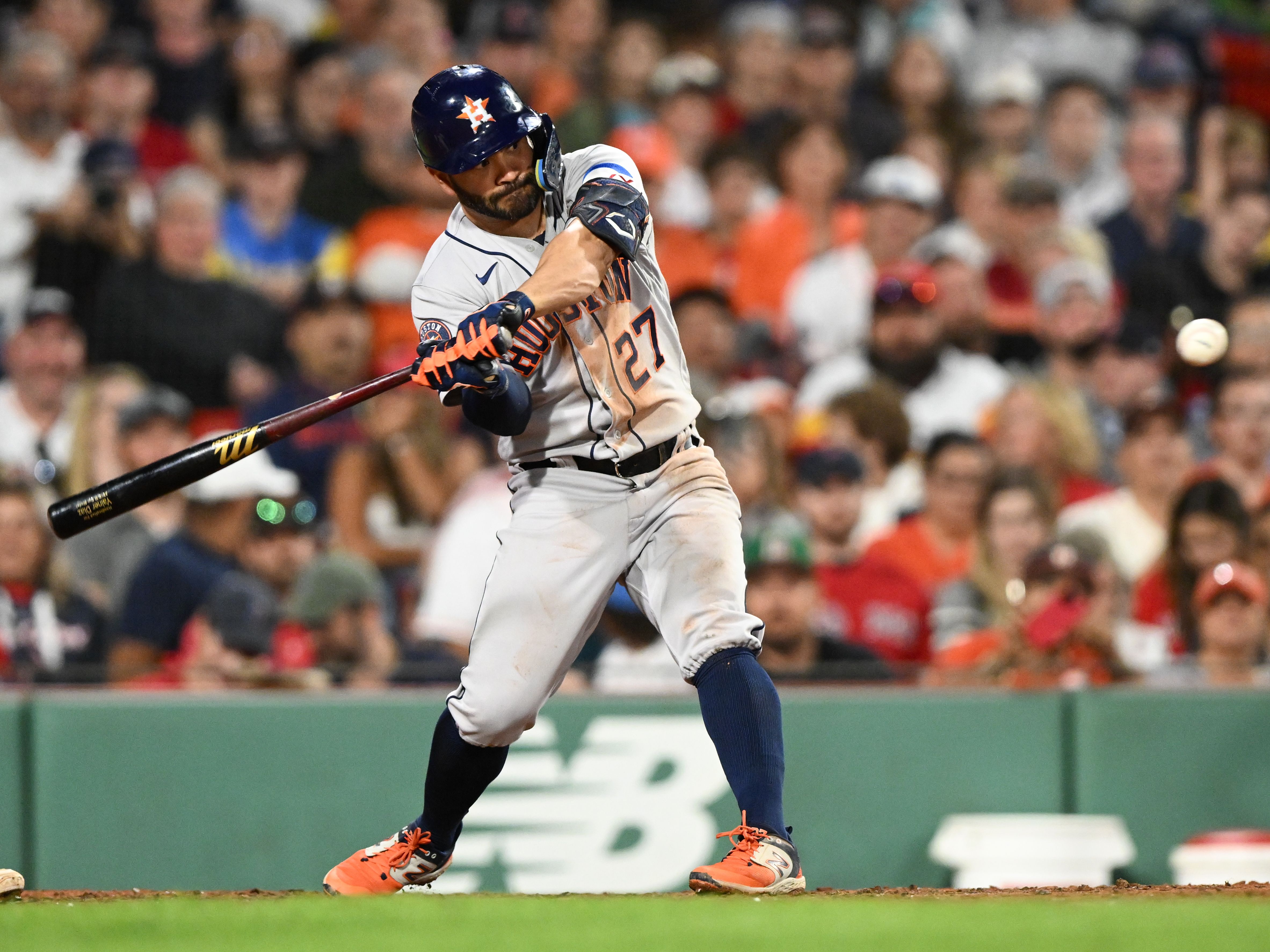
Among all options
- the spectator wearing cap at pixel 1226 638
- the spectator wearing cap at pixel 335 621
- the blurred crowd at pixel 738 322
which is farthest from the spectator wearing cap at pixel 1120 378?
the spectator wearing cap at pixel 335 621

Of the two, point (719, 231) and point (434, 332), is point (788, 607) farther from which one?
A: point (719, 231)

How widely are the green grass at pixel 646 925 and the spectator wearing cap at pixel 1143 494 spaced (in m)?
3.51

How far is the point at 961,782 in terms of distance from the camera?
5.75 metres

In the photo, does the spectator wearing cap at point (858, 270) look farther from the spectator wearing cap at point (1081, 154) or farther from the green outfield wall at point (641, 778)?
the green outfield wall at point (641, 778)

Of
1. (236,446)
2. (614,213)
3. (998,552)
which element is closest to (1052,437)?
(998,552)

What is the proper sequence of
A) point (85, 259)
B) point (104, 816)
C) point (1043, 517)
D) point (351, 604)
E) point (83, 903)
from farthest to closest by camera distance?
point (85, 259), point (1043, 517), point (351, 604), point (104, 816), point (83, 903)

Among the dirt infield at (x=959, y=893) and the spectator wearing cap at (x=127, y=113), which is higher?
the spectator wearing cap at (x=127, y=113)

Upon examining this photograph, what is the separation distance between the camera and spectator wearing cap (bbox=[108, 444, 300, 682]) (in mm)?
6270

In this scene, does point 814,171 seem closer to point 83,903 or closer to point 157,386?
point 157,386

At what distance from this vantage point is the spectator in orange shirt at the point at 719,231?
28.7 ft

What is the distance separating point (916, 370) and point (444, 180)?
14.6ft

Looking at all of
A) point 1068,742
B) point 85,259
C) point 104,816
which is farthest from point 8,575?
point 1068,742

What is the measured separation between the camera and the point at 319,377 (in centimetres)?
755

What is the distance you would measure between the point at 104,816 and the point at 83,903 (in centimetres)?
189
